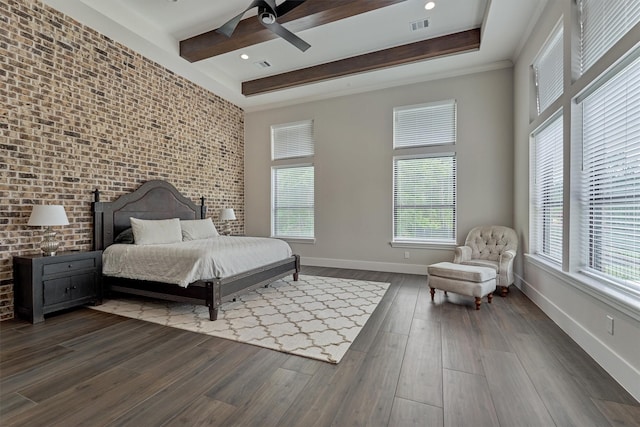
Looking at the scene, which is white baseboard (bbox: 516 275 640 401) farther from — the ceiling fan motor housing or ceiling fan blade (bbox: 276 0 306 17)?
the ceiling fan motor housing

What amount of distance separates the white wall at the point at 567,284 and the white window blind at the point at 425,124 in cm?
97

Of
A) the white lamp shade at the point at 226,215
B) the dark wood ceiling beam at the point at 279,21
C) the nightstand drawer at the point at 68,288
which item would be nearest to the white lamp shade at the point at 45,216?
the nightstand drawer at the point at 68,288

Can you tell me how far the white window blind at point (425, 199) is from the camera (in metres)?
5.14

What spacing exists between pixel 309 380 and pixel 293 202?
4733 mm

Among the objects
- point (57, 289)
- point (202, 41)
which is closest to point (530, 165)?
point (202, 41)

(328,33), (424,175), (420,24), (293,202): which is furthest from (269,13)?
(293,202)

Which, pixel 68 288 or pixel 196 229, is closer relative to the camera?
pixel 68 288

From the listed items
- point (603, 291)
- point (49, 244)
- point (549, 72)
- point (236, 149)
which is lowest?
point (603, 291)

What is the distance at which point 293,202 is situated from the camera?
650 cm

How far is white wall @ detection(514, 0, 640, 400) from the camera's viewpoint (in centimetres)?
193

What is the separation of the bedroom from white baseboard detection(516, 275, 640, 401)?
13 millimetres

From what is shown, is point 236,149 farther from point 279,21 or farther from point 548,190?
point 548,190

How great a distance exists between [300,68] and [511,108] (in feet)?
12.1

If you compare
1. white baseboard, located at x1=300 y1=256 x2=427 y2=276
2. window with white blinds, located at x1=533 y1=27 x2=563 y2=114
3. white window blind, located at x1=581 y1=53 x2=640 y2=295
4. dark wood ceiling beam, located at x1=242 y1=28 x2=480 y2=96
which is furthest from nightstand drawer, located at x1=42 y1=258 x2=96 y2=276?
window with white blinds, located at x1=533 y1=27 x2=563 y2=114
